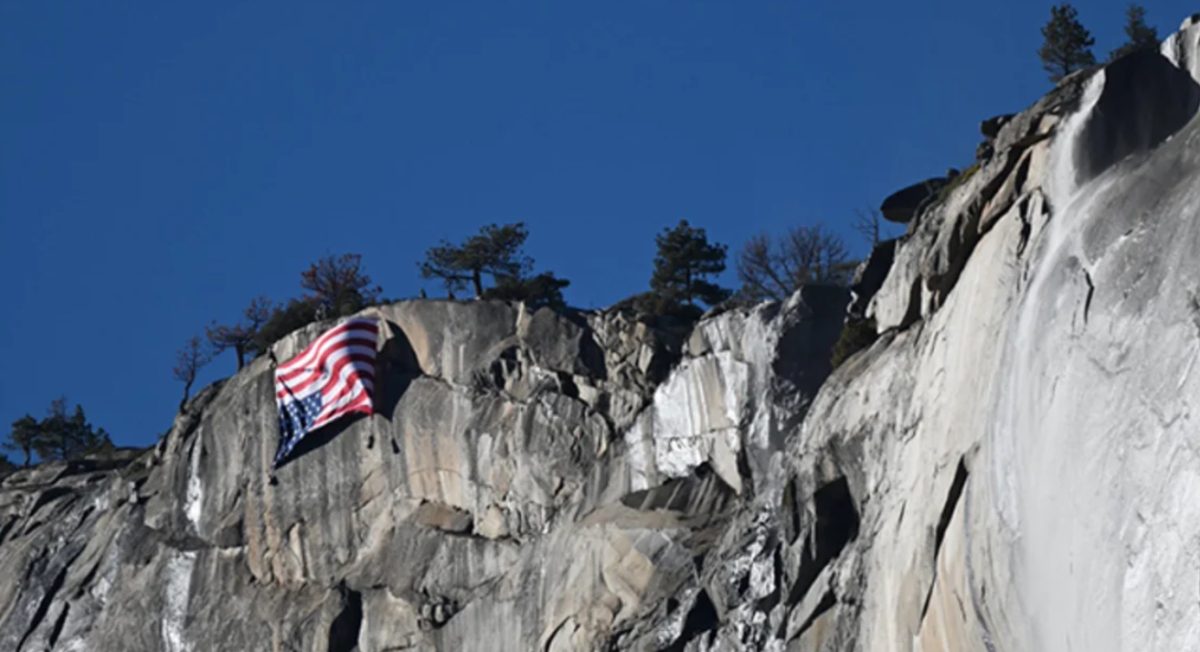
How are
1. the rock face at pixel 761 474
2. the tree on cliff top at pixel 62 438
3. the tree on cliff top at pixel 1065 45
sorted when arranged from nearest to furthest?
the rock face at pixel 761 474 → the tree on cliff top at pixel 1065 45 → the tree on cliff top at pixel 62 438

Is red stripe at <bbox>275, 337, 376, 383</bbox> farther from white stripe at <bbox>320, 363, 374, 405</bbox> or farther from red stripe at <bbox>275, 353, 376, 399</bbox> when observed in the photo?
white stripe at <bbox>320, 363, 374, 405</bbox>

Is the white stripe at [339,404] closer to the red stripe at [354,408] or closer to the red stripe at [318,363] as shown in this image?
the red stripe at [354,408]

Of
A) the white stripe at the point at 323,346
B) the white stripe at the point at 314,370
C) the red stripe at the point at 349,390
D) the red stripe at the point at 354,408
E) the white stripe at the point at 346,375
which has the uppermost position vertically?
the white stripe at the point at 323,346

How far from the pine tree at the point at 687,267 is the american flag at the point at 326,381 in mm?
9050

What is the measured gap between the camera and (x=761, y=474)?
1845 inches

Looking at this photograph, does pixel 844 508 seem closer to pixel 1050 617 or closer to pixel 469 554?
pixel 1050 617

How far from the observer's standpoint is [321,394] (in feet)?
198

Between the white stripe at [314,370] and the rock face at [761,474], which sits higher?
the white stripe at [314,370]

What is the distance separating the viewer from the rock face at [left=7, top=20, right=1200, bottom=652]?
25.9m

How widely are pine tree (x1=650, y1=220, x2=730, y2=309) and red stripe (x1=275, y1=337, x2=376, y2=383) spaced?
8.89 m

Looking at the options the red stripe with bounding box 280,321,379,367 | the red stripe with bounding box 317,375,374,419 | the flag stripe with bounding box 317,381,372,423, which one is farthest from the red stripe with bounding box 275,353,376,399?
the red stripe with bounding box 280,321,379,367

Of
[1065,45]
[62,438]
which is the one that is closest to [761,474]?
[1065,45]

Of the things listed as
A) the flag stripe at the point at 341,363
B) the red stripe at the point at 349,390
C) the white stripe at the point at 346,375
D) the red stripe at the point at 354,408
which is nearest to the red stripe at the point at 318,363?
the flag stripe at the point at 341,363

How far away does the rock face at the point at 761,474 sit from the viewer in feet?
84.9
